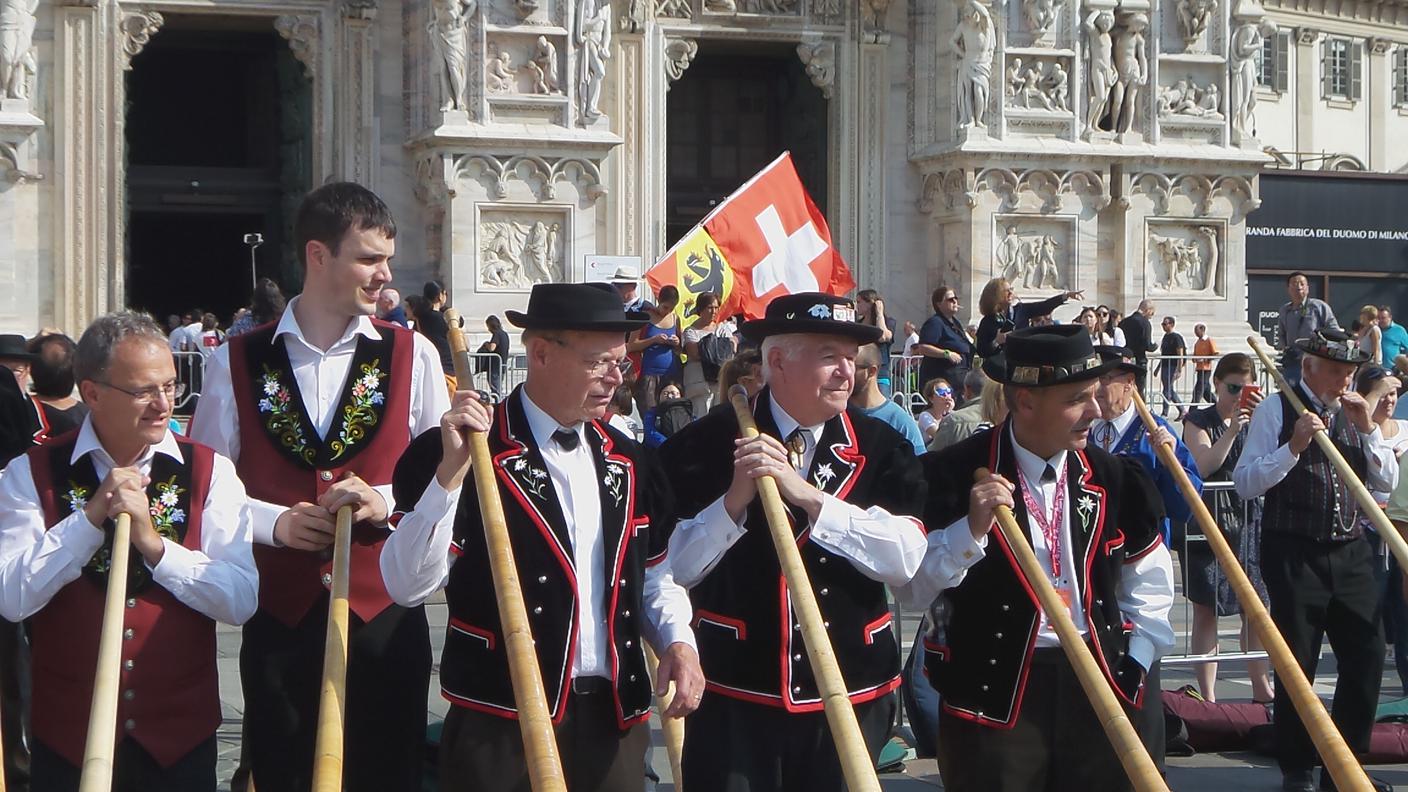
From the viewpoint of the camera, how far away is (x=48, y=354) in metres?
8.06

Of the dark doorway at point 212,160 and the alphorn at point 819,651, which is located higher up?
the dark doorway at point 212,160

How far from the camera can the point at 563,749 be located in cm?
445

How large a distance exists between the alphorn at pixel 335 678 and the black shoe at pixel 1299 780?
4.40 metres

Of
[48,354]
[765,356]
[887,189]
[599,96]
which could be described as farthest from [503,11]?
[765,356]

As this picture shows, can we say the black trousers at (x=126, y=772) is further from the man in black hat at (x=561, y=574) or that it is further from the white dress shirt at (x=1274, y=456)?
the white dress shirt at (x=1274, y=456)

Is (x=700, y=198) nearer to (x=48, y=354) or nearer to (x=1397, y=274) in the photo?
(x=1397, y=274)

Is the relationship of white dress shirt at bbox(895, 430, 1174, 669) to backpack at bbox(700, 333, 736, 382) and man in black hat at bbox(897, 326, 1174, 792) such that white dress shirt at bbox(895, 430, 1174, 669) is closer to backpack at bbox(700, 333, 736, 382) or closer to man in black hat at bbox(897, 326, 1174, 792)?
man in black hat at bbox(897, 326, 1174, 792)

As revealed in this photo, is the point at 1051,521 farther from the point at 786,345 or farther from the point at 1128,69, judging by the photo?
the point at 1128,69

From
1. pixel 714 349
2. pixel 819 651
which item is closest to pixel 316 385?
pixel 819 651

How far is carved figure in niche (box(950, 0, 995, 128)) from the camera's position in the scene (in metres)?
20.2

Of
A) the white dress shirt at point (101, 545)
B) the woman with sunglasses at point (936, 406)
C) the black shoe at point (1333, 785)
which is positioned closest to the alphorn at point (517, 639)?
the white dress shirt at point (101, 545)

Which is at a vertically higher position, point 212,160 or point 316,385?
point 212,160

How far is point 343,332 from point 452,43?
538 inches

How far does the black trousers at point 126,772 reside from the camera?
4.54 m
